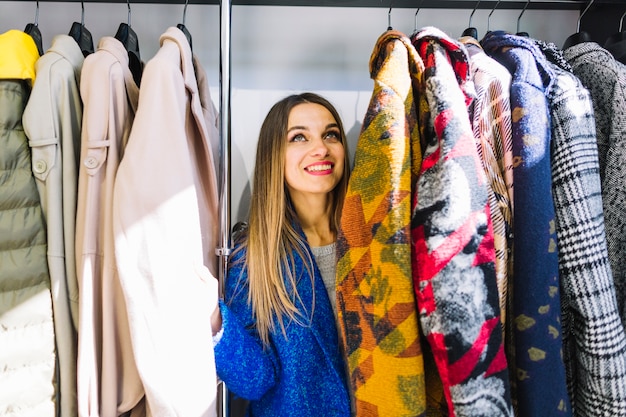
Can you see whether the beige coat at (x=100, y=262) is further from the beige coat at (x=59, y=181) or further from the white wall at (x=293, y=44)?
the white wall at (x=293, y=44)

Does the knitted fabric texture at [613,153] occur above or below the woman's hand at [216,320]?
above

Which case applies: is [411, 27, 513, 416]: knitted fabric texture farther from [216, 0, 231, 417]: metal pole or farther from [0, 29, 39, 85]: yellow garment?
[0, 29, 39, 85]: yellow garment

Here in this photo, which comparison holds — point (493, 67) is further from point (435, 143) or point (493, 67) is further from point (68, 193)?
point (68, 193)

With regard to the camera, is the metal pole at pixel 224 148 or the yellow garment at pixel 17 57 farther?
the metal pole at pixel 224 148

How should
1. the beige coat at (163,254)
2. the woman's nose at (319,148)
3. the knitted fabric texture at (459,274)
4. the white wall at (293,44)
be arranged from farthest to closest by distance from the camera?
1. the white wall at (293,44)
2. the woman's nose at (319,148)
3. the beige coat at (163,254)
4. the knitted fabric texture at (459,274)

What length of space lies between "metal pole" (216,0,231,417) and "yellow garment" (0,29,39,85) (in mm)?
375

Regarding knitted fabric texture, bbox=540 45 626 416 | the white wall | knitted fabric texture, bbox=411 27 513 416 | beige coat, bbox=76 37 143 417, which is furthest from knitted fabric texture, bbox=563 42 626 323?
beige coat, bbox=76 37 143 417

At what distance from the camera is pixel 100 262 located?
0.88 meters

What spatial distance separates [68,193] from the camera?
89 cm

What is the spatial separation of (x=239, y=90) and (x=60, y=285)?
73 centimetres

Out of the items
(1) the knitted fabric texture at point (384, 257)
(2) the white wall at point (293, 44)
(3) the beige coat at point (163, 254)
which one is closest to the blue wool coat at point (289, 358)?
(3) the beige coat at point (163, 254)

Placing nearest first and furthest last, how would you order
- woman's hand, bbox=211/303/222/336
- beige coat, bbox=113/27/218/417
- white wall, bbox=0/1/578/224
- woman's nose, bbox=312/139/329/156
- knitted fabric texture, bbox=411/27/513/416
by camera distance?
knitted fabric texture, bbox=411/27/513/416
beige coat, bbox=113/27/218/417
woman's hand, bbox=211/303/222/336
woman's nose, bbox=312/139/329/156
white wall, bbox=0/1/578/224

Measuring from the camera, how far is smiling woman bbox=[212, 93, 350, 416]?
40.5 inches

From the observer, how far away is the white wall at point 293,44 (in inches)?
51.6
